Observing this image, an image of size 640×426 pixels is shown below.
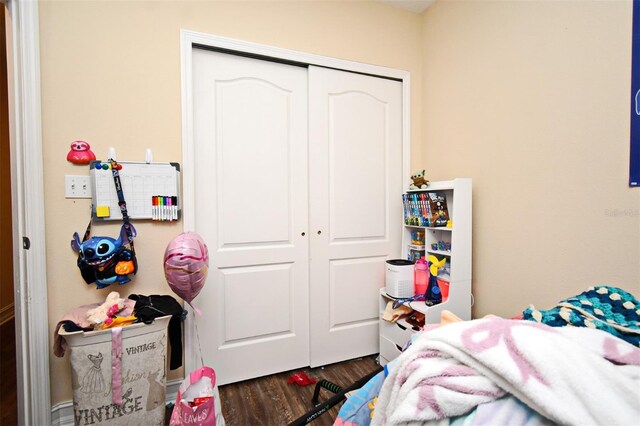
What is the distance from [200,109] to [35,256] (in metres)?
1.12

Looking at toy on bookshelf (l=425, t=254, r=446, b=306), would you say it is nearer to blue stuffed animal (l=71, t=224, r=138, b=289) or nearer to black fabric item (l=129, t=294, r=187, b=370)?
black fabric item (l=129, t=294, r=187, b=370)

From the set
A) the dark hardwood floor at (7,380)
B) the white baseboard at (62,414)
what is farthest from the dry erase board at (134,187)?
the dark hardwood floor at (7,380)

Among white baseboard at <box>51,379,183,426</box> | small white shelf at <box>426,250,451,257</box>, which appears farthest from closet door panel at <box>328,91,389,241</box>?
white baseboard at <box>51,379,183,426</box>

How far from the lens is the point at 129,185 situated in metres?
1.57

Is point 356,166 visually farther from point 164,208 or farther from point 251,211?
point 164,208

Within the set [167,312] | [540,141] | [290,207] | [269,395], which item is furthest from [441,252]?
[167,312]

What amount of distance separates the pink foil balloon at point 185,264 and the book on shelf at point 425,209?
1.40m

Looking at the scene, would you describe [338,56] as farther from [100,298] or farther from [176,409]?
[176,409]

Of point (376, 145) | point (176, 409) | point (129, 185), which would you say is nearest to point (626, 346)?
point (176, 409)

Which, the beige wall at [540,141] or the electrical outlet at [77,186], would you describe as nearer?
the beige wall at [540,141]

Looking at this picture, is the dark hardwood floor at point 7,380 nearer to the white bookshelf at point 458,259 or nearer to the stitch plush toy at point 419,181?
the white bookshelf at point 458,259

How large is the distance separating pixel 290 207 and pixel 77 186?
1.17 m

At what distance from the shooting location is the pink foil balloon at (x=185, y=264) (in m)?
1.36

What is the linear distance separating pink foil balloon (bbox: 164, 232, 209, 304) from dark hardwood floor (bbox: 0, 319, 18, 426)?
3.84 ft
